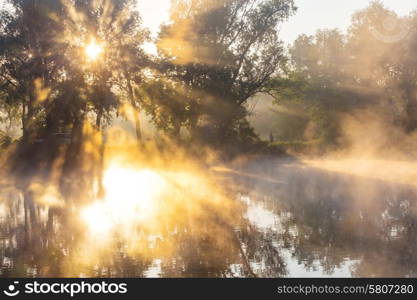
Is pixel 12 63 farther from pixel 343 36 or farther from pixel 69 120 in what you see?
pixel 343 36

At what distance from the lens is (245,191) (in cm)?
1983

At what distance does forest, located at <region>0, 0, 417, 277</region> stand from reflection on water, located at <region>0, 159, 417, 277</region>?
63 millimetres

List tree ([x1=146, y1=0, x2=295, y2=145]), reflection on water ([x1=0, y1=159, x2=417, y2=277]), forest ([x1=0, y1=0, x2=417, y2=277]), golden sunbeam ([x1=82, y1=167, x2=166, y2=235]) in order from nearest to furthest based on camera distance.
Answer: reflection on water ([x1=0, y1=159, x2=417, y2=277])
forest ([x1=0, y1=0, x2=417, y2=277])
golden sunbeam ([x1=82, y1=167, x2=166, y2=235])
tree ([x1=146, y1=0, x2=295, y2=145])

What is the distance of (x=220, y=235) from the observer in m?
11.2

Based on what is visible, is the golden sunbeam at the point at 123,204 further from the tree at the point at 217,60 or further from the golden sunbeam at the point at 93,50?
the golden sunbeam at the point at 93,50

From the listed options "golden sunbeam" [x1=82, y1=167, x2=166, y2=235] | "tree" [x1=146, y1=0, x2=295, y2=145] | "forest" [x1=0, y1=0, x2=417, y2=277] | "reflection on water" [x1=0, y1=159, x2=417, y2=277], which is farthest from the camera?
"tree" [x1=146, y1=0, x2=295, y2=145]

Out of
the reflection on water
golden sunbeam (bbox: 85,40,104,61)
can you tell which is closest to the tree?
golden sunbeam (bbox: 85,40,104,61)

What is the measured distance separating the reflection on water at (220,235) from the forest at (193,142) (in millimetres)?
63

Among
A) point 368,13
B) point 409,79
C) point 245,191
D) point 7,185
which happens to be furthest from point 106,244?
point 368,13

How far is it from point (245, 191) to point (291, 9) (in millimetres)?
30288

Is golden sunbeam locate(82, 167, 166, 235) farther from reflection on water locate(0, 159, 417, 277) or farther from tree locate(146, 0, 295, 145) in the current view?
tree locate(146, 0, 295, 145)

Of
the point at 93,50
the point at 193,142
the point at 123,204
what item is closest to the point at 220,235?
the point at 123,204

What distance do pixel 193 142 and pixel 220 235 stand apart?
3344cm

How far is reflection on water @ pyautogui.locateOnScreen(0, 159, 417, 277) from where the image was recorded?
850 centimetres
